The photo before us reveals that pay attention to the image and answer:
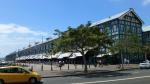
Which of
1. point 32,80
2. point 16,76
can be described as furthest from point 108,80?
point 16,76

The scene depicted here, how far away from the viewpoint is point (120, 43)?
55.3 m

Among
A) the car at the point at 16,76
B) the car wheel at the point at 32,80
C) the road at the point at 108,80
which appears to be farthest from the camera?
the car wheel at the point at 32,80

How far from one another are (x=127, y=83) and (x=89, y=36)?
19509mm

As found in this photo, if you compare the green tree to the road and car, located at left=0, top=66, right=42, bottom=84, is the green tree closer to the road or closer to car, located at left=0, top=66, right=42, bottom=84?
the road

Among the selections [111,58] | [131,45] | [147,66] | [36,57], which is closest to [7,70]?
[147,66]

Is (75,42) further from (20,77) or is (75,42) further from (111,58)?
(111,58)

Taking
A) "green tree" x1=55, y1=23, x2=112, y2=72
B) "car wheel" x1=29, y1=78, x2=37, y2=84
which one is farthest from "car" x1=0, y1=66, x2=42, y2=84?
"green tree" x1=55, y1=23, x2=112, y2=72

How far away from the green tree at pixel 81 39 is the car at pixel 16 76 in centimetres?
1554

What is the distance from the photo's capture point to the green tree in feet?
145

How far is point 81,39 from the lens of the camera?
44.4m

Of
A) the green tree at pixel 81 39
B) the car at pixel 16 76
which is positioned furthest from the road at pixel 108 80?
the green tree at pixel 81 39

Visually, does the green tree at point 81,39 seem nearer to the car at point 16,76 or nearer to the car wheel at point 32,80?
the car wheel at point 32,80

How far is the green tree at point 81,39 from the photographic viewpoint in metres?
44.1

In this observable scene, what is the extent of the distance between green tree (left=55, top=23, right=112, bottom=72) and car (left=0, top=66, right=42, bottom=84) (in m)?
15.5
